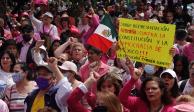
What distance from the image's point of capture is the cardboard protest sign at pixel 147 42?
7.00 m

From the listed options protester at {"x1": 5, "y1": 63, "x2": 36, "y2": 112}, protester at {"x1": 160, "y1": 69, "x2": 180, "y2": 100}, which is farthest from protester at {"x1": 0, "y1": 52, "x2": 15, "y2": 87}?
protester at {"x1": 160, "y1": 69, "x2": 180, "y2": 100}

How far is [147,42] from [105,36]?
60 centimetres

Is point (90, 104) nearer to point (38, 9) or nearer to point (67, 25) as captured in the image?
point (67, 25)

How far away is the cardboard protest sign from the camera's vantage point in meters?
7.00

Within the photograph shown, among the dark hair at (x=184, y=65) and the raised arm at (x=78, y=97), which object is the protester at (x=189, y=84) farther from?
the raised arm at (x=78, y=97)

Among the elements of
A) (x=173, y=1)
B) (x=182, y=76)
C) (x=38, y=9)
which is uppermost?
(x=182, y=76)

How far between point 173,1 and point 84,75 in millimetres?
14123

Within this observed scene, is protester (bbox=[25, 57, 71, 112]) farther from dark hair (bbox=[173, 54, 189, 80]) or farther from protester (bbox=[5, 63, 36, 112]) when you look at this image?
dark hair (bbox=[173, 54, 189, 80])

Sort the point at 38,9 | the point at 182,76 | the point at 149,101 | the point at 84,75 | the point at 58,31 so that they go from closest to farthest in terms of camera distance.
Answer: the point at 149,101
the point at 84,75
the point at 182,76
the point at 58,31
the point at 38,9

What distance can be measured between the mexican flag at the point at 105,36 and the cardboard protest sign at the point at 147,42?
158mm

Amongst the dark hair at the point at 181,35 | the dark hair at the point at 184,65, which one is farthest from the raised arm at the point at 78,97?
the dark hair at the point at 181,35

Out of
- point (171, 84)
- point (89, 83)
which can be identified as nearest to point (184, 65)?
point (171, 84)

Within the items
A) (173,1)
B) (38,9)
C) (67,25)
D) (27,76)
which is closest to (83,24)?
(67,25)

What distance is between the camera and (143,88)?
563cm
